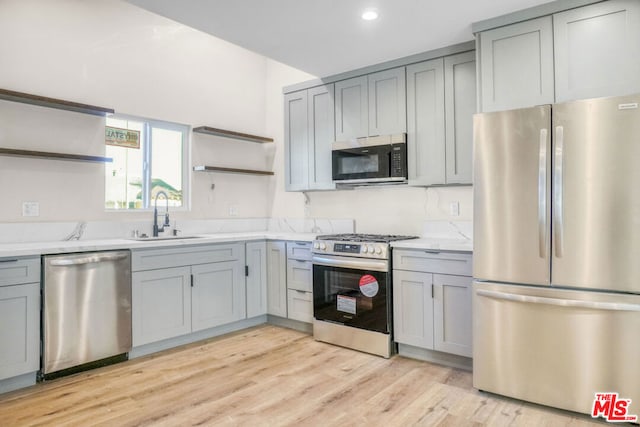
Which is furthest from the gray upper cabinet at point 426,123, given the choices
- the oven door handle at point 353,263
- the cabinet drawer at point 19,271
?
the cabinet drawer at point 19,271

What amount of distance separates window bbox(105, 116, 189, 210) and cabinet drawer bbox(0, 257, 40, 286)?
1099 mm

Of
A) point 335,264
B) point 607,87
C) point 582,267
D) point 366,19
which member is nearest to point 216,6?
point 366,19

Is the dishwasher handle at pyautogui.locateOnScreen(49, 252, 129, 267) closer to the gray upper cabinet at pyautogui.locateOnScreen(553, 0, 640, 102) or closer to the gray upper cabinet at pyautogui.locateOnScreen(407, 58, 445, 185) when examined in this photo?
the gray upper cabinet at pyautogui.locateOnScreen(407, 58, 445, 185)

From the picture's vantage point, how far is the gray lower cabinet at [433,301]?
9.57ft

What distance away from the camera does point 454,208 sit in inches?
141

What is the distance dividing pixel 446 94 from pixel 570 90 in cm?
96

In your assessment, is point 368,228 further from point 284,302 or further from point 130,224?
point 130,224

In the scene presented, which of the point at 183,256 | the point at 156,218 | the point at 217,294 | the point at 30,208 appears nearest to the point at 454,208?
the point at 217,294

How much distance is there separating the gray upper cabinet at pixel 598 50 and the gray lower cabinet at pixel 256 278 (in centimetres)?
281

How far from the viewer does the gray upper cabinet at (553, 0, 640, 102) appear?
2352 mm

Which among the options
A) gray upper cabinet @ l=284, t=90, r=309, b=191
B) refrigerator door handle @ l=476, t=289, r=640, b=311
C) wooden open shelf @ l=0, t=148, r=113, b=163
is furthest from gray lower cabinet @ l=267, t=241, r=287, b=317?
refrigerator door handle @ l=476, t=289, r=640, b=311

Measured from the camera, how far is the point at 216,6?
8.52 feet

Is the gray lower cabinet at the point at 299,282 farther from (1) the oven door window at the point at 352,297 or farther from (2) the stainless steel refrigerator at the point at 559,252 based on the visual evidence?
(2) the stainless steel refrigerator at the point at 559,252

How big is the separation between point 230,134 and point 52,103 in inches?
66.8
